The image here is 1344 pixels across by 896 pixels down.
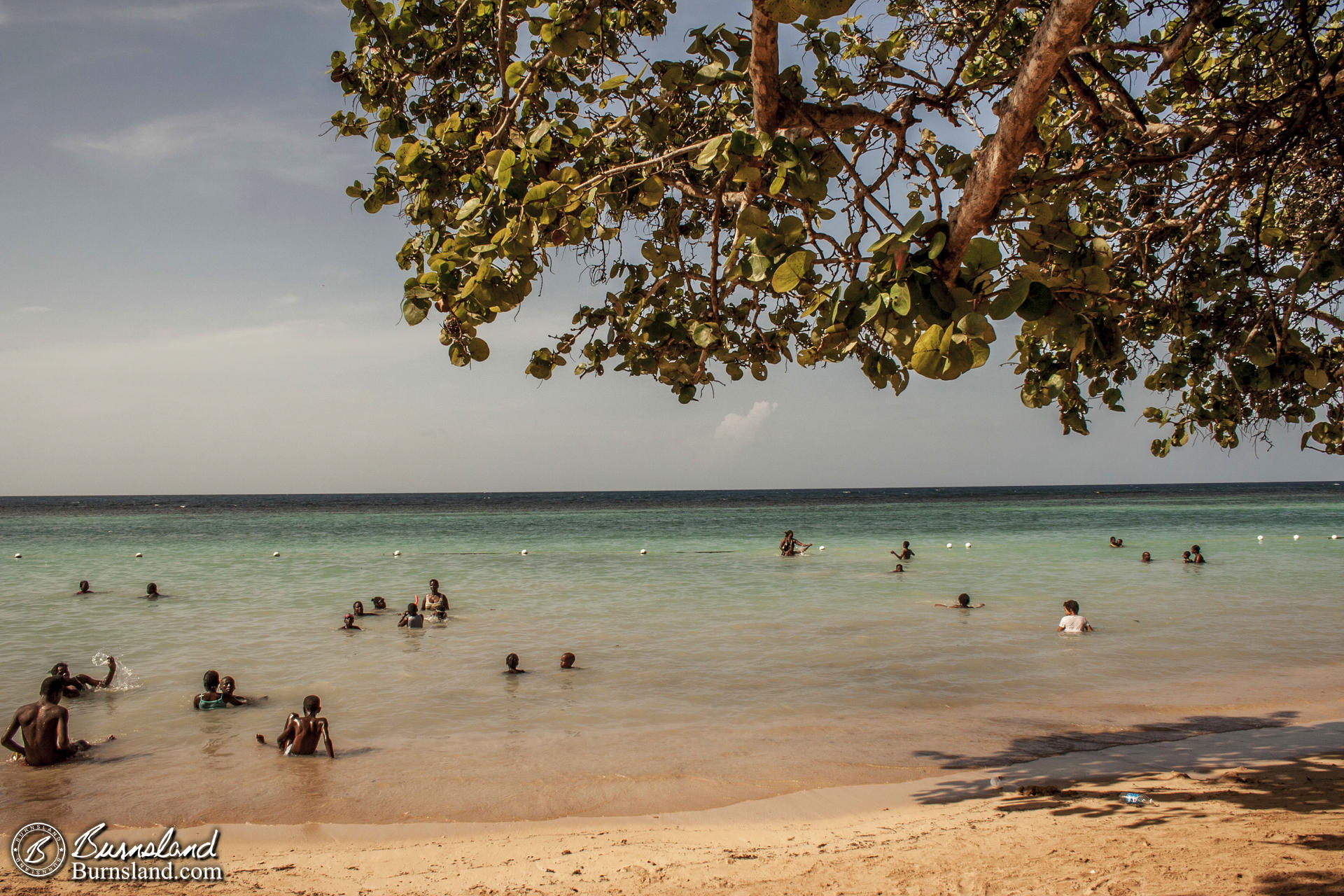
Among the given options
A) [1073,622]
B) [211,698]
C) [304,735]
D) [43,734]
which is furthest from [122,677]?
[1073,622]

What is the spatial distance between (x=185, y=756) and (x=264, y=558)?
22503mm

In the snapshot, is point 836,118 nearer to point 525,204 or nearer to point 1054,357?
point 525,204

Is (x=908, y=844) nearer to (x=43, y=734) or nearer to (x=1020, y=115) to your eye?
(x=1020, y=115)

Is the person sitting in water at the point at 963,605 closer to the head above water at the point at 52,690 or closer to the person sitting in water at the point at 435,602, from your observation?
the person sitting in water at the point at 435,602

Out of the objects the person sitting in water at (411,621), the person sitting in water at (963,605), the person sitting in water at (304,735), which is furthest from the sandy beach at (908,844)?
the person sitting in water at (963,605)

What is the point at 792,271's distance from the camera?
239 centimetres

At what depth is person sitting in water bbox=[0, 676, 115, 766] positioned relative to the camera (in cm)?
729

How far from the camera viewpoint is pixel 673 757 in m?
7.64

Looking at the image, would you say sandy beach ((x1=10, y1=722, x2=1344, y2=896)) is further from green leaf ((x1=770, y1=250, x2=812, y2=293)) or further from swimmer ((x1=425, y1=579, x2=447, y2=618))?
swimmer ((x1=425, y1=579, x2=447, y2=618))

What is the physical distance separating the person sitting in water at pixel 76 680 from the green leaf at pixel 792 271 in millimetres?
9173

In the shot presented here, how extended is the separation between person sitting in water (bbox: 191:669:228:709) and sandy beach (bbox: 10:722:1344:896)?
11.2 feet

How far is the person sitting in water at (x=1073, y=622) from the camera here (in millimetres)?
13430

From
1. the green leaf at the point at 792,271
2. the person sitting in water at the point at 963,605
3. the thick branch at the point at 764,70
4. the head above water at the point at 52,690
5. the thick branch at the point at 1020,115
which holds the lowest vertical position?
the person sitting in water at the point at 963,605

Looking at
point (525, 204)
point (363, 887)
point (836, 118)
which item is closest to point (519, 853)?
point (363, 887)
